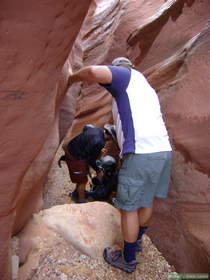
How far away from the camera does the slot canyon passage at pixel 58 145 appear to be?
1.23 m

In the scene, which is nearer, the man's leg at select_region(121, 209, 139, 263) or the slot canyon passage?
the slot canyon passage

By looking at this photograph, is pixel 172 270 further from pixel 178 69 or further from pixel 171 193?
pixel 178 69

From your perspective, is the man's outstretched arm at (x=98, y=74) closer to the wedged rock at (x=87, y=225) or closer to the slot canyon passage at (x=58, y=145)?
the slot canyon passage at (x=58, y=145)

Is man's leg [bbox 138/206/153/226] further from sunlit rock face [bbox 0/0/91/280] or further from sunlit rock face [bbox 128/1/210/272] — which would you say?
sunlit rock face [bbox 0/0/91/280]

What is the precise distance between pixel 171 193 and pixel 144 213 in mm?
432

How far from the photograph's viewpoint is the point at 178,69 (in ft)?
9.36

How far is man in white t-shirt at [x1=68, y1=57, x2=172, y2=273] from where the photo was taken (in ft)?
6.64

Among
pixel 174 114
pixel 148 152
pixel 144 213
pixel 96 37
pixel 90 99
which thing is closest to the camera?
pixel 148 152

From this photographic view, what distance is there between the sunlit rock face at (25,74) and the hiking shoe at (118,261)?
77cm

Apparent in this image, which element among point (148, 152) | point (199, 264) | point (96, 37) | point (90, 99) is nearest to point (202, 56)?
point (148, 152)

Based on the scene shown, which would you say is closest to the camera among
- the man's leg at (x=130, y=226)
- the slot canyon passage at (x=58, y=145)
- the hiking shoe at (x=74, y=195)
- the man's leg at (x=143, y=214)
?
the slot canyon passage at (x=58, y=145)

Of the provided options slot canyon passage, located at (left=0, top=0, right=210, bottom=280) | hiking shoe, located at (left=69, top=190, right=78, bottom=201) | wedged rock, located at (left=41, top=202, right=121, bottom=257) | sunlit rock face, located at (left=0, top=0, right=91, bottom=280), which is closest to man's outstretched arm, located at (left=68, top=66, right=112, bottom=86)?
slot canyon passage, located at (left=0, top=0, right=210, bottom=280)

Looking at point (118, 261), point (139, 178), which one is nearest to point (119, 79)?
point (139, 178)

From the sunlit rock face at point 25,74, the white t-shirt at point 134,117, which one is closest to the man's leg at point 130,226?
the white t-shirt at point 134,117
